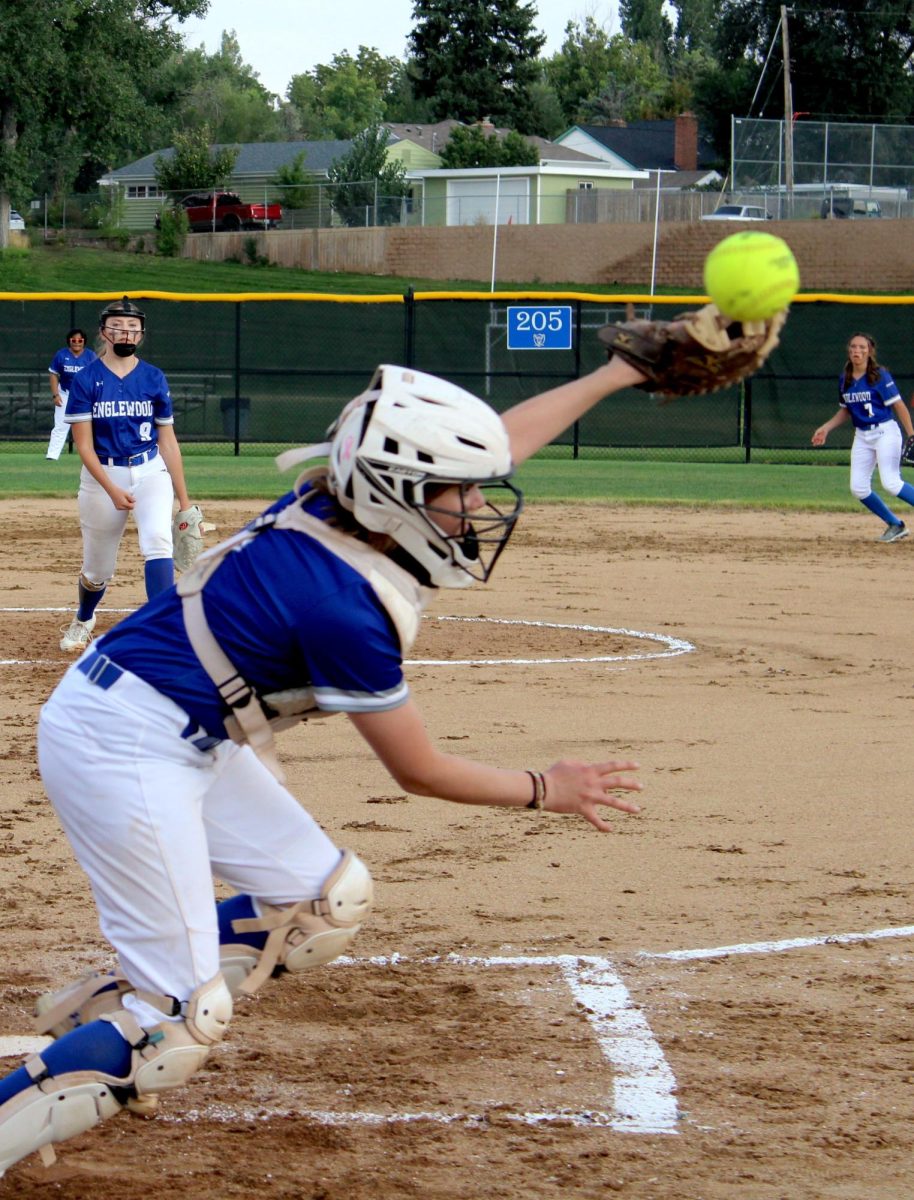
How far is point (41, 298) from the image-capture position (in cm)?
2509

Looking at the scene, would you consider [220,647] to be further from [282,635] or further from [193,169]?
[193,169]

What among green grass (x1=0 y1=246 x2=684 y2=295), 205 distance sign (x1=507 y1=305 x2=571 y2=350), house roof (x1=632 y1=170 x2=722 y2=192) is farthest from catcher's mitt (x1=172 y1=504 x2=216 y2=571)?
house roof (x1=632 y1=170 x2=722 y2=192)

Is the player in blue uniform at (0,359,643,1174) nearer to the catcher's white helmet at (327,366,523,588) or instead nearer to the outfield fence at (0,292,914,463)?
the catcher's white helmet at (327,366,523,588)

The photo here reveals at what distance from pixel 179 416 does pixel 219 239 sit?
32.7 m

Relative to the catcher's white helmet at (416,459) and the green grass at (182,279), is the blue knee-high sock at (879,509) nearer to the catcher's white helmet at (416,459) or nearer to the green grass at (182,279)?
the catcher's white helmet at (416,459)

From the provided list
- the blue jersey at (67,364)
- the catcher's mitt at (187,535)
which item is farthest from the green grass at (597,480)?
the catcher's mitt at (187,535)

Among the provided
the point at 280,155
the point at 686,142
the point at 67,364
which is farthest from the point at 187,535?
the point at 280,155

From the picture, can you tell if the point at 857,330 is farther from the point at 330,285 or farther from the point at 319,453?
the point at 330,285

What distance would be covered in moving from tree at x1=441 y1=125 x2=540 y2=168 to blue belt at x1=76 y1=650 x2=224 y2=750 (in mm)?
Answer: 63477

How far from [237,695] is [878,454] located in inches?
547

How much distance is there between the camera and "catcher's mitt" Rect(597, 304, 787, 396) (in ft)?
10.7

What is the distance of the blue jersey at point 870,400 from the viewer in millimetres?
15852

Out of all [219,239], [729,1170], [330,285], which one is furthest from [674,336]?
[219,239]

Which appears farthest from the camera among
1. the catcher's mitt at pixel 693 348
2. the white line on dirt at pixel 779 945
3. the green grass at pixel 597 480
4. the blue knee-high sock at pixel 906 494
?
the green grass at pixel 597 480
